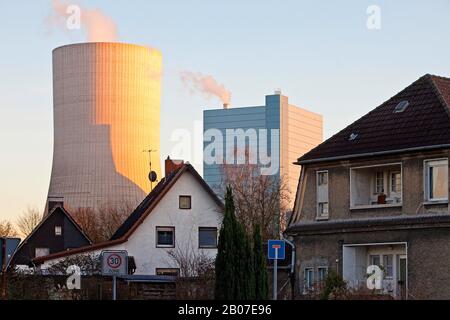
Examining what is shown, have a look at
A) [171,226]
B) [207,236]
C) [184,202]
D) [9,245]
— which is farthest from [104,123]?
[9,245]

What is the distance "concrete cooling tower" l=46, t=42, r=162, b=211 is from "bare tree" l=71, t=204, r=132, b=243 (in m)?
0.95

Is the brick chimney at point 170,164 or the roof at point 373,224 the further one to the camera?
the brick chimney at point 170,164

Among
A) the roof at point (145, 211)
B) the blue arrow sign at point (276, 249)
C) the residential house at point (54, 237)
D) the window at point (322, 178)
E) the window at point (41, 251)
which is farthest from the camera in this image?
the window at point (41, 251)

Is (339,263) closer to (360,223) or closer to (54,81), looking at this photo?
(360,223)

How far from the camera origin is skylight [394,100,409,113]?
137 ft

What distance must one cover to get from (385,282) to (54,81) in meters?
96.8

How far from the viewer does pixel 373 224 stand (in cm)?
3894

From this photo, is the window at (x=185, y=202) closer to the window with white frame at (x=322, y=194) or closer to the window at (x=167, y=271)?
the window at (x=167, y=271)

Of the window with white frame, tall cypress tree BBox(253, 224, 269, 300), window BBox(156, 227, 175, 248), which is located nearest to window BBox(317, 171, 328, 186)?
the window with white frame

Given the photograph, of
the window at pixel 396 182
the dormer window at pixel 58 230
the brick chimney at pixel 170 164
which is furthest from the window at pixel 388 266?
the dormer window at pixel 58 230

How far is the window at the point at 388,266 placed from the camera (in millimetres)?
38825

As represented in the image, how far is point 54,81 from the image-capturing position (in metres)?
131

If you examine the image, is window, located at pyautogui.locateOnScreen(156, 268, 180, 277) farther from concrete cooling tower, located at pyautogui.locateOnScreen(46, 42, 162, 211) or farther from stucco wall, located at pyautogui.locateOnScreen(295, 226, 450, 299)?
concrete cooling tower, located at pyautogui.locateOnScreen(46, 42, 162, 211)
